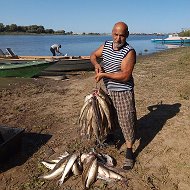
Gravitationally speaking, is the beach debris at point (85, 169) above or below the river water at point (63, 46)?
above

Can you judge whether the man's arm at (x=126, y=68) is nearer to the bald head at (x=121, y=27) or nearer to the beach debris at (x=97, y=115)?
the bald head at (x=121, y=27)

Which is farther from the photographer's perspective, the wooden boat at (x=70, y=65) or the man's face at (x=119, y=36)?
the wooden boat at (x=70, y=65)

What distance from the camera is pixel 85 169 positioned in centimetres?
513

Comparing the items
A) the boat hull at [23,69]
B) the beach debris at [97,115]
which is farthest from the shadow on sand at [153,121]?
the boat hull at [23,69]

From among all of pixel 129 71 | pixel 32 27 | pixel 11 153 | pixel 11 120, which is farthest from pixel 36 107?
pixel 32 27

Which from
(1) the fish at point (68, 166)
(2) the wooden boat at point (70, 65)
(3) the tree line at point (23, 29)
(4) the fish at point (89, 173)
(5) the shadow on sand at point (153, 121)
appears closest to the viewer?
(4) the fish at point (89, 173)

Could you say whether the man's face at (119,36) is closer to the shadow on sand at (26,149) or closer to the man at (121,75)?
the man at (121,75)

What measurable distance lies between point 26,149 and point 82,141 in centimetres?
117

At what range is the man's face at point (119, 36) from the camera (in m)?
4.89

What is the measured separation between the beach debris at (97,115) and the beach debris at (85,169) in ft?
1.44

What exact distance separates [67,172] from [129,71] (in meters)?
1.94

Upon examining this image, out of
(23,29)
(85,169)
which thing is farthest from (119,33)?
(23,29)

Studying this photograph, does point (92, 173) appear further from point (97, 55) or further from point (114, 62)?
point (97, 55)

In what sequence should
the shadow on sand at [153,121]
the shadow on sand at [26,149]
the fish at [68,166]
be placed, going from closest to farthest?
the fish at [68,166]
the shadow on sand at [26,149]
the shadow on sand at [153,121]
